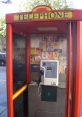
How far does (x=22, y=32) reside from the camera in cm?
471

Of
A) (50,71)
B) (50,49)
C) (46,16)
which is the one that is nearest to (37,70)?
(50,71)

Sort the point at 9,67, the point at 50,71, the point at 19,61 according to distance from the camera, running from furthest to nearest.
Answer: the point at 50,71
the point at 19,61
the point at 9,67

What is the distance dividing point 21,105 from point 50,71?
0.84m

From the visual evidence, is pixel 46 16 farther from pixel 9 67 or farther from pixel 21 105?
pixel 21 105

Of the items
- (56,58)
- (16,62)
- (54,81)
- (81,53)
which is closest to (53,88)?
(54,81)

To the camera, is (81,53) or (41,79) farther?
(41,79)

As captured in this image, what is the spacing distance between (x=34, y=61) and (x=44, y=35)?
547 mm

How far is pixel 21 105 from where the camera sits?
4.82 meters

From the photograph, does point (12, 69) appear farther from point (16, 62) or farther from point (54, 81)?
point (54, 81)

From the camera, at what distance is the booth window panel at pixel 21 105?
4467 mm

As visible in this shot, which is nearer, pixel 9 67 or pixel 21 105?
pixel 9 67

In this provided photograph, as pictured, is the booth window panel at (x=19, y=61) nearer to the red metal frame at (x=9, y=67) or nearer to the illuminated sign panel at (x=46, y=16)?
the red metal frame at (x=9, y=67)

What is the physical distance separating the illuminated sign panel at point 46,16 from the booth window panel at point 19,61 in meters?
0.51

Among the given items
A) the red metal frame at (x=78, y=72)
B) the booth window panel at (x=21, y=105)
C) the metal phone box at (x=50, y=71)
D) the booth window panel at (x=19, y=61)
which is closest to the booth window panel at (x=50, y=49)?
the metal phone box at (x=50, y=71)
